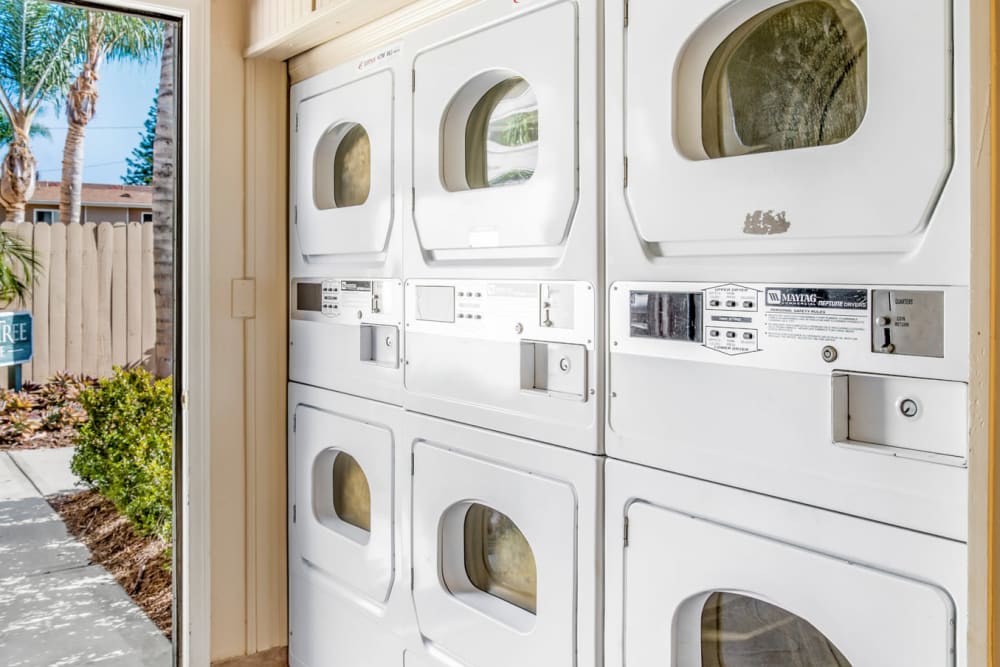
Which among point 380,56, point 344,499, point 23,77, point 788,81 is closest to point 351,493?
point 344,499

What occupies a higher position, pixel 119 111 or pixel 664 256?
pixel 119 111

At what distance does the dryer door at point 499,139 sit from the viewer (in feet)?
5.43

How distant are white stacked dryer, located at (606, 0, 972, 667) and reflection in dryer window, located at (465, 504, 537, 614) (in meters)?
0.33

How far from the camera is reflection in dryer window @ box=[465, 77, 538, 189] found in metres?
1.81

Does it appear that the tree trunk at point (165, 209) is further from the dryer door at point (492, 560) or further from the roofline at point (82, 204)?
the dryer door at point (492, 560)

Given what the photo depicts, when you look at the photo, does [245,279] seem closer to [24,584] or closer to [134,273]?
[134,273]

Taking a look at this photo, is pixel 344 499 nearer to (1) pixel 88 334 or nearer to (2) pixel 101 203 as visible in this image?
(1) pixel 88 334

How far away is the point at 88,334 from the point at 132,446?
1.27 ft

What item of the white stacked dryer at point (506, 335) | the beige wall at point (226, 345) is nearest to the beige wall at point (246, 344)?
the beige wall at point (226, 345)

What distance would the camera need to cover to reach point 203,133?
99.9 inches

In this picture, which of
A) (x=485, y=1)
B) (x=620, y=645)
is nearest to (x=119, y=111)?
(x=485, y=1)

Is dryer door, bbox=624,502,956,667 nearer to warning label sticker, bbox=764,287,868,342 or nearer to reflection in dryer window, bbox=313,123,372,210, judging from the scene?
warning label sticker, bbox=764,287,868,342

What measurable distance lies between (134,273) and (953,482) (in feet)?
7.69

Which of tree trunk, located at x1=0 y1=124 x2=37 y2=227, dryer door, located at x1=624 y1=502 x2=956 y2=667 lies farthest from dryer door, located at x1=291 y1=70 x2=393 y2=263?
dryer door, located at x1=624 y1=502 x2=956 y2=667
